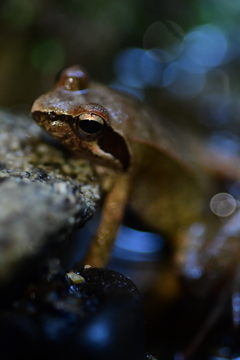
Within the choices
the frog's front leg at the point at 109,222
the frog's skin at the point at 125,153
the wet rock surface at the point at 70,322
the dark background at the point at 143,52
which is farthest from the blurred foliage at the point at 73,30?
the wet rock surface at the point at 70,322

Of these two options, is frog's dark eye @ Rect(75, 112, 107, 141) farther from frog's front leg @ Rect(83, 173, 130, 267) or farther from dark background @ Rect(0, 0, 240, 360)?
dark background @ Rect(0, 0, 240, 360)

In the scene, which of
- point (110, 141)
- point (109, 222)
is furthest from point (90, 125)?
point (109, 222)

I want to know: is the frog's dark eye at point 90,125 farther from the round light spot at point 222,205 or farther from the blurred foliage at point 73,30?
the blurred foliage at point 73,30

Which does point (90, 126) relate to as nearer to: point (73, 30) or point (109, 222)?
point (109, 222)

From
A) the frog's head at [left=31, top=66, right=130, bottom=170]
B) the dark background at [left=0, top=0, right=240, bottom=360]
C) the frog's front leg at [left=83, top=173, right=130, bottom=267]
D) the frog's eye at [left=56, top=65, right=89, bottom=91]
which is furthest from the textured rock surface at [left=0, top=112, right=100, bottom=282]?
the dark background at [left=0, top=0, right=240, bottom=360]

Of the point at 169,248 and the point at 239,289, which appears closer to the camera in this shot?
the point at 239,289

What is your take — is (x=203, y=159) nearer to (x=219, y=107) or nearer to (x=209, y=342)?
(x=219, y=107)

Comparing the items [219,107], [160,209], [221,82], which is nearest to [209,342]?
[160,209]
